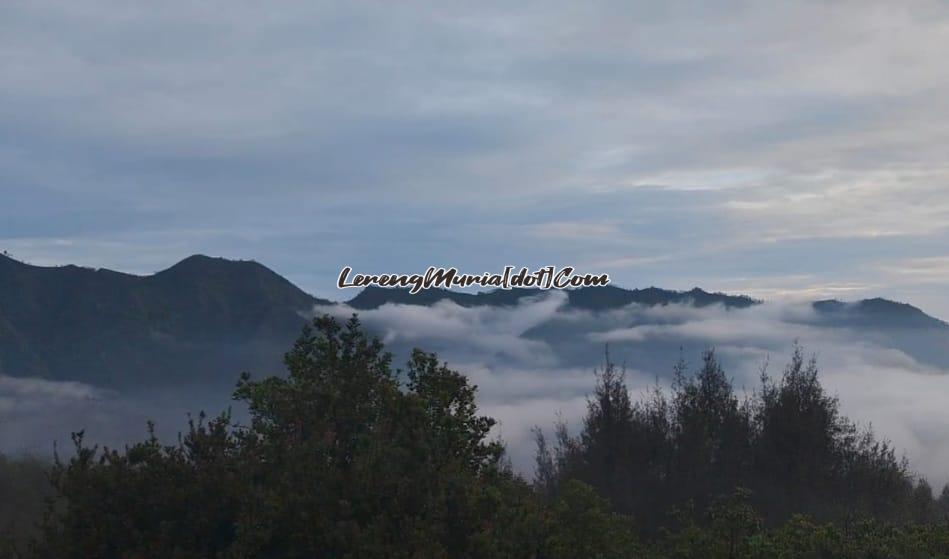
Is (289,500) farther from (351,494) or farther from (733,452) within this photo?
(733,452)

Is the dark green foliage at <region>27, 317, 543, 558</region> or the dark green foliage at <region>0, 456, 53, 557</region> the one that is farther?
the dark green foliage at <region>0, 456, 53, 557</region>

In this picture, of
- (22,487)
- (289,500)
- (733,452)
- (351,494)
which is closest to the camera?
(289,500)

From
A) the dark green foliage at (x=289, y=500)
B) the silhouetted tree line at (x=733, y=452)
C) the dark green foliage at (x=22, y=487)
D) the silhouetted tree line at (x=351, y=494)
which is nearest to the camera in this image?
the dark green foliage at (x=289, y=500)

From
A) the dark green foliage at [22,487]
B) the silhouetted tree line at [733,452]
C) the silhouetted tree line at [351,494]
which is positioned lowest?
the dark green foliage at [22,487]

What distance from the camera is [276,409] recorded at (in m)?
20.3

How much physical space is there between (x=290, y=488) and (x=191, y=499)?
1.40 meters

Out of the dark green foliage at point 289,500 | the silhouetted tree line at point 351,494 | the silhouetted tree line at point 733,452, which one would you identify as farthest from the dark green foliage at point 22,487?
the dark green foliage at point 289,500

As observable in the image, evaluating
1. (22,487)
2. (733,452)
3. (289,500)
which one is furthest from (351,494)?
(22,487)

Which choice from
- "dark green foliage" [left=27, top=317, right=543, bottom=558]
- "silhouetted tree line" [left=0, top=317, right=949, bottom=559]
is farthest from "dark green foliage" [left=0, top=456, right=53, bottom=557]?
"dark green foliage" [left=27, top=317, right=543, bottom=558]

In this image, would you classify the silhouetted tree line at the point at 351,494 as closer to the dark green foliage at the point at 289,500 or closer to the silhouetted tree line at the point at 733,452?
the dark green foliage at the point at 289,500

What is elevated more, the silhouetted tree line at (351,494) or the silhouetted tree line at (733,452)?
the silhouetted tree line at (351,494)

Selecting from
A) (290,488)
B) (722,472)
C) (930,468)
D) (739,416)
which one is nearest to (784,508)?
(722,472)

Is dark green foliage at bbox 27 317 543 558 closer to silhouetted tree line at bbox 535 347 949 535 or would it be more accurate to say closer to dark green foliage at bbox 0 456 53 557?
dark green foliage at bbox 0 456 53 557

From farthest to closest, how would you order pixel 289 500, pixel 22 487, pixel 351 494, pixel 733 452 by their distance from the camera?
pixel 22 487
pixel 733 452
pixel 351 494
pixel 289 500
